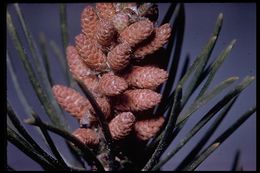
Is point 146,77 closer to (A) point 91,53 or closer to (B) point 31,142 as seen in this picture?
(A) point 91,53

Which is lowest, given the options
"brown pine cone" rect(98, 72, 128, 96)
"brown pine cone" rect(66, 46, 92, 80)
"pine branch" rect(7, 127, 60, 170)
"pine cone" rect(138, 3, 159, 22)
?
"pine branch" rect(7, 127, 60, 170)

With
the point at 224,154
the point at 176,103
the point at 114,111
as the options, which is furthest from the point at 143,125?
the point at 224,154

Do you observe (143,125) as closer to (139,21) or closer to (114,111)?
(114,111)

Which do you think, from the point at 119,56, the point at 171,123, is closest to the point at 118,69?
the point at 119,56

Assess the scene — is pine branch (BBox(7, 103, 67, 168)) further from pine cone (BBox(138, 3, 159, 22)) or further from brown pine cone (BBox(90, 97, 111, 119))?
pine cone (BBox(138, 3, 159, 22))

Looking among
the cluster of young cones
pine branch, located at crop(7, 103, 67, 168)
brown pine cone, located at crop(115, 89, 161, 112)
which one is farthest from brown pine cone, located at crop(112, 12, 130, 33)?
pine branch, located at crop(7, 103, 67, 168)

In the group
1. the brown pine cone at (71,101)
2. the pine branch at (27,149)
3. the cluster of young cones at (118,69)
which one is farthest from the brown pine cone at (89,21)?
the pine branch at (27,149)

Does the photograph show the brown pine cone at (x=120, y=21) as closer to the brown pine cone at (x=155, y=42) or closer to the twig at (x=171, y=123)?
the brown pine cone at (x=155, y=42)
